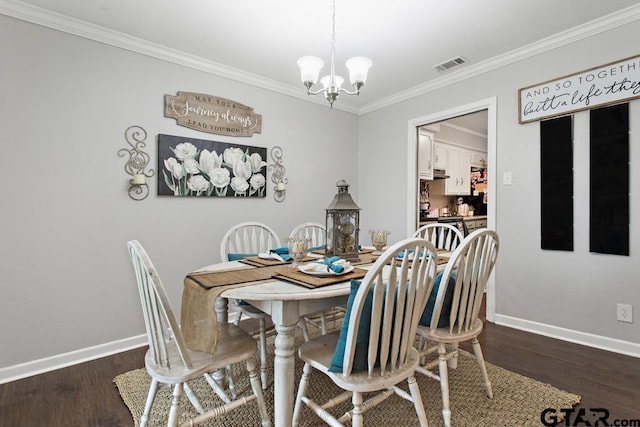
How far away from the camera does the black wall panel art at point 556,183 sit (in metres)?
2.55

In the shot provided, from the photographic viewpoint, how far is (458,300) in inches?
61.5

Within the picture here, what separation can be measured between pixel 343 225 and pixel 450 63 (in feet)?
6.85

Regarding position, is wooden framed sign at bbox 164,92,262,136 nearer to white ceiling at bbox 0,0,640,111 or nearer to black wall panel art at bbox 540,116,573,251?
white ceiling at bbox 0,0,640,111

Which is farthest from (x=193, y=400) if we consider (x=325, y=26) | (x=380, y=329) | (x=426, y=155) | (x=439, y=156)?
(x=439, y=156)

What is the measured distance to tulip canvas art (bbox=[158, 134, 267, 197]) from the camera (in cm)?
271

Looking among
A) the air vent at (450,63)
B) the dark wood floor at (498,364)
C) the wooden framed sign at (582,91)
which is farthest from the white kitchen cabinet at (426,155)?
the dark wood floor at (498,364)

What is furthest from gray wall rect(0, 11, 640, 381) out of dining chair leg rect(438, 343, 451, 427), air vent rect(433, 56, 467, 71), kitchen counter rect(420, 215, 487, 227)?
kitchen counter rect(420, 215, 487, 227)

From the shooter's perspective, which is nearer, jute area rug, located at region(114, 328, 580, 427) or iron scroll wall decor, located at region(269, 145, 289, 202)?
jute area rug, located at region(114, 328, 580, 427)

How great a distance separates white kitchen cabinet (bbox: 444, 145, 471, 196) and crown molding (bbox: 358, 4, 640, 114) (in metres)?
1.86

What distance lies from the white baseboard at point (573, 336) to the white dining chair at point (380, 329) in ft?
6.51

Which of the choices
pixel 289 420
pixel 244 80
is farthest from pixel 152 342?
pixel 244 80

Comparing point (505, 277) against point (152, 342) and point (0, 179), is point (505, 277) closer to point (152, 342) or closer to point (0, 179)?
point (152, 342)

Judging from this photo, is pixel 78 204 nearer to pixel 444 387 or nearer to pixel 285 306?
pixel 285 306

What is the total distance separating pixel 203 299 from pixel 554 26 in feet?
9.92
